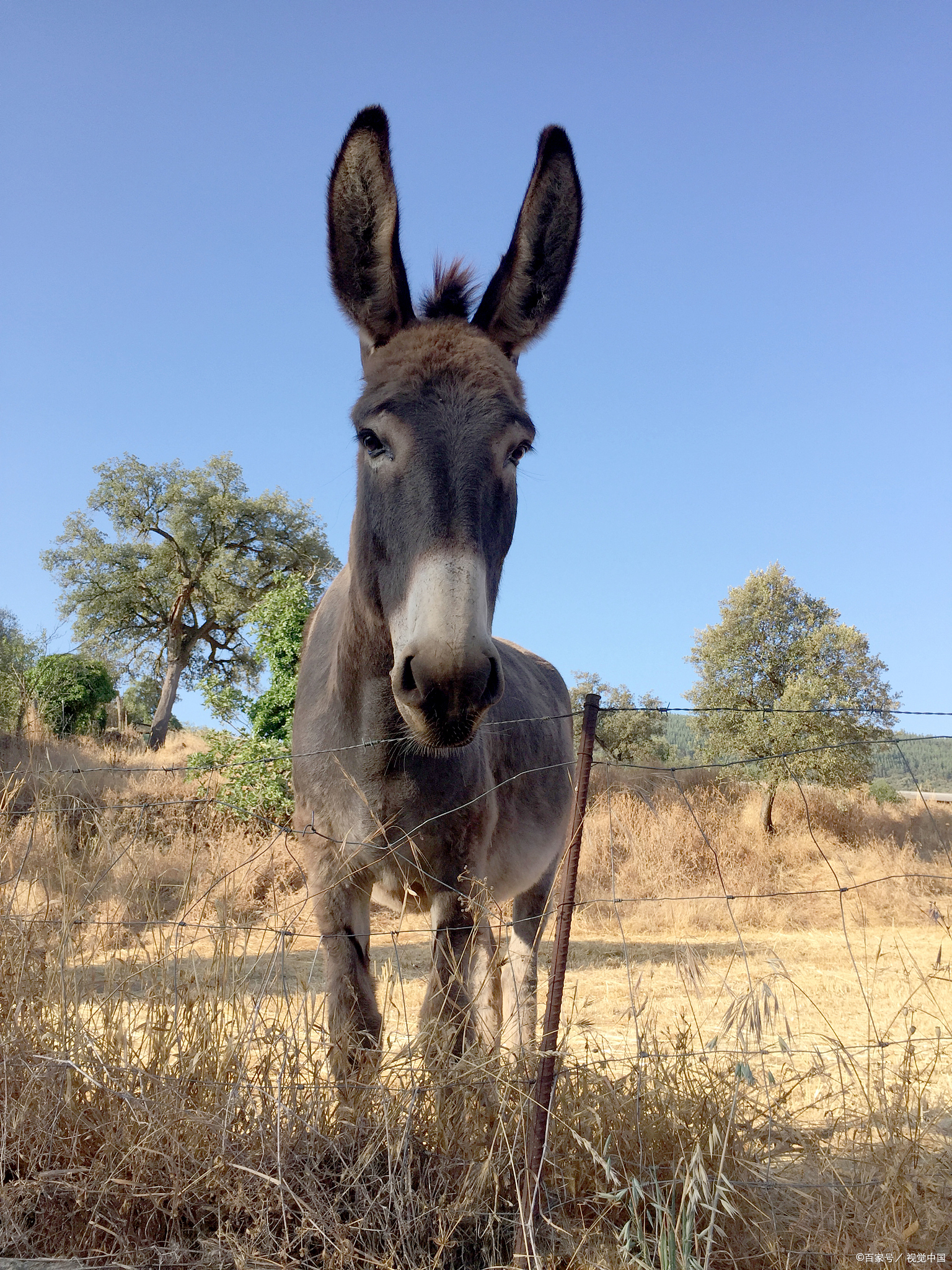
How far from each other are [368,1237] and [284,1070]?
0.50 metres

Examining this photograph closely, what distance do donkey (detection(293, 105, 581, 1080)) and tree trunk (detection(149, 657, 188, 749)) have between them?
3148cm

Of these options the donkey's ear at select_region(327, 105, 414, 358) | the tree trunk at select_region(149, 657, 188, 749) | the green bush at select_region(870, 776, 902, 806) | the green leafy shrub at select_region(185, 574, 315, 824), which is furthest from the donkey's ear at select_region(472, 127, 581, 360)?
the tree trunk at select_region(149, 657, 188, 749)

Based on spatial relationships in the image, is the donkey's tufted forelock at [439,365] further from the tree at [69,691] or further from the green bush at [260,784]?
the tree at [69,691]

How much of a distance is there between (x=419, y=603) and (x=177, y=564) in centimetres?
3721

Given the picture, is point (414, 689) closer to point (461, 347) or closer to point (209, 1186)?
point (461, 347)

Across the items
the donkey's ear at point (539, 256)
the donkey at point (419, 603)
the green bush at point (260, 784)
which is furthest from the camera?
the green bush at point (260, 784)

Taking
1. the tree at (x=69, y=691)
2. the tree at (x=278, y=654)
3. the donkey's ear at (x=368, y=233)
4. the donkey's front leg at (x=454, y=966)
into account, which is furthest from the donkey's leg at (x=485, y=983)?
the tree at (x=69, y=691)

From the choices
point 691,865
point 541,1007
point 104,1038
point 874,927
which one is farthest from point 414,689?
point 691,865

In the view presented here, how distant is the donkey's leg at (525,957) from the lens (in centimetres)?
405

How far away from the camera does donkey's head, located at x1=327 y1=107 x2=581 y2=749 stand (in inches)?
81.0

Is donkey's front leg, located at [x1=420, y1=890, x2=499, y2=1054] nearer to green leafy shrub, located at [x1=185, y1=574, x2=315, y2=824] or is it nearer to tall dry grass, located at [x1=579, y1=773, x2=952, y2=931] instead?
tall dry grass, located at [x1=579, y1=773, x2=952, y2=931]

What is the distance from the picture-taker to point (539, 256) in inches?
121

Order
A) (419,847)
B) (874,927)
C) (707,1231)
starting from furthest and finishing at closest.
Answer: (874,927) < (419,847) < (707,1231)

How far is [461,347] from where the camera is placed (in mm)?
2678
